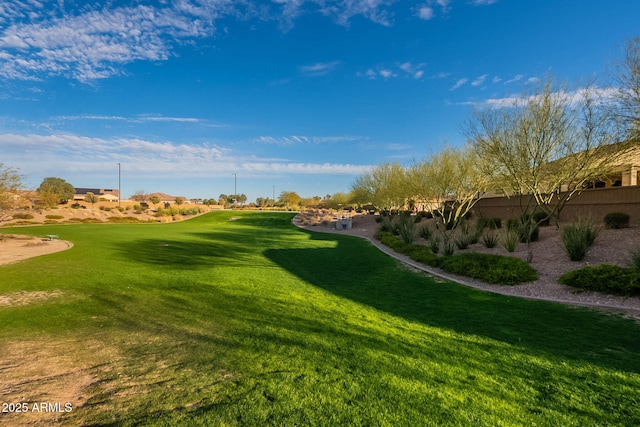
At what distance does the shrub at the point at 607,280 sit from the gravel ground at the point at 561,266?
168 mm

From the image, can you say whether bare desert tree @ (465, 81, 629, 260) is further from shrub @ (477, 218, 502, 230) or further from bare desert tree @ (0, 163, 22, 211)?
bare desert tree @ (0, 163, 22, 211)

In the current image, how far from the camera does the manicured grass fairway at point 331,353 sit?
306 centimetres

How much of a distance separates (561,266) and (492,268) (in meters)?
2.38

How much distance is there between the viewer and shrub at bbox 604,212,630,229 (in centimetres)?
1342

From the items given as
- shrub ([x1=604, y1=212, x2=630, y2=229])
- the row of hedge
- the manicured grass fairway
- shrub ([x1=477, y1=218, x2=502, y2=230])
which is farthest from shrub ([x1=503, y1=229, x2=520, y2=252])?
shrub ([x1=477, y1=218, x2=502, y2=230])

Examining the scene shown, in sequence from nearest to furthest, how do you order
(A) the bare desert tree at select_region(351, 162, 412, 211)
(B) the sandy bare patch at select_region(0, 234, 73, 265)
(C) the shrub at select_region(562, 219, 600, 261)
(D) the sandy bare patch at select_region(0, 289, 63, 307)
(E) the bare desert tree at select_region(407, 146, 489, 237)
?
(D) the sandy bare patch at select_region(0, 289, 63, 307), (C) the shrub at select_region(562, 219, 600, 261), (B) the sandy bare patch at select_region(0, 234, 73, 265), (E) the bare desert tree at select_region(407, 146, 489, 237), (A) the bare desert tree at select_region(351, 162, 412, 211)

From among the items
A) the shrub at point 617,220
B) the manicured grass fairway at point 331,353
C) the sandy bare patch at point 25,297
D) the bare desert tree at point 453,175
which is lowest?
the sandy bare patch at point 25,297

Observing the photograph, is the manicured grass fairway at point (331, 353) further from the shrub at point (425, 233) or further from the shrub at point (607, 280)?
the shrub at point (425, 233)

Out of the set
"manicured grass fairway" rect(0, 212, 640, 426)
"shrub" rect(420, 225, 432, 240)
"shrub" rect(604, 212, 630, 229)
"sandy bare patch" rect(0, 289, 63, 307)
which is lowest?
"sandy bare patch" rect(0, 289, 63, 307)

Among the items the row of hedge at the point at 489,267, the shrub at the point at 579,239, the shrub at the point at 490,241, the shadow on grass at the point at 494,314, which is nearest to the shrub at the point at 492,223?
the shrub at the point at 490,241

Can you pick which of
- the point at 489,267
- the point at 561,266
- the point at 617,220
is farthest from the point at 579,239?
the point at 617,220

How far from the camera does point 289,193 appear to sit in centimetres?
9212

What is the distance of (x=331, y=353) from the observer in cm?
435

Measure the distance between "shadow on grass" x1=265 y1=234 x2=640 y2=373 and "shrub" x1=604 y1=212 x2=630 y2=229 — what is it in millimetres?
9652
